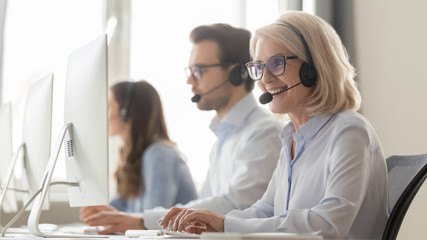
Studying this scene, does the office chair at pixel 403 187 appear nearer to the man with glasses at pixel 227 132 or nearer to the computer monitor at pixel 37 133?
the man with glasses at pixel 227 132

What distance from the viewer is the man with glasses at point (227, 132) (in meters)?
2.16

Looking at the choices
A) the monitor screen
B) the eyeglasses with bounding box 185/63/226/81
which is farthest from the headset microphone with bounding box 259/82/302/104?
the eyeglasses with bounding box 185/63/226/81

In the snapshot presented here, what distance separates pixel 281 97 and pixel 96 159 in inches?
24.2

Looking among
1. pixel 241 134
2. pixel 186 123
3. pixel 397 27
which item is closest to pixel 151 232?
pixel 241 134

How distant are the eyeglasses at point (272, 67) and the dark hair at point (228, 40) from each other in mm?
763

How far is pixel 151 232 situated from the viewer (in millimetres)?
1447

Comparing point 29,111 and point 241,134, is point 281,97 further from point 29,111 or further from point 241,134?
point 29,111

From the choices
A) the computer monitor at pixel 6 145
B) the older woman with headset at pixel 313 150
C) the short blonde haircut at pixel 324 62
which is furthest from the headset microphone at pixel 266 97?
the computer monitor at pixel 6 145

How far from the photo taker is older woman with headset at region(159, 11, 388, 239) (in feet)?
4.57

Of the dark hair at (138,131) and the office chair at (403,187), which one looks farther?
the dark hair at (138,131)

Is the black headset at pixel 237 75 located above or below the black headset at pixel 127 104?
above

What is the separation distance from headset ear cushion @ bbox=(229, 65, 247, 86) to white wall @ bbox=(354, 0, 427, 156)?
608 millimetres

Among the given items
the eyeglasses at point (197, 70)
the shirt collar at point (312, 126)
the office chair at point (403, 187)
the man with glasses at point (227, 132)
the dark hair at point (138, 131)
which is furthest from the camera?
the dark hair at point (138, 131)

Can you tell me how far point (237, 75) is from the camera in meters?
2.47
